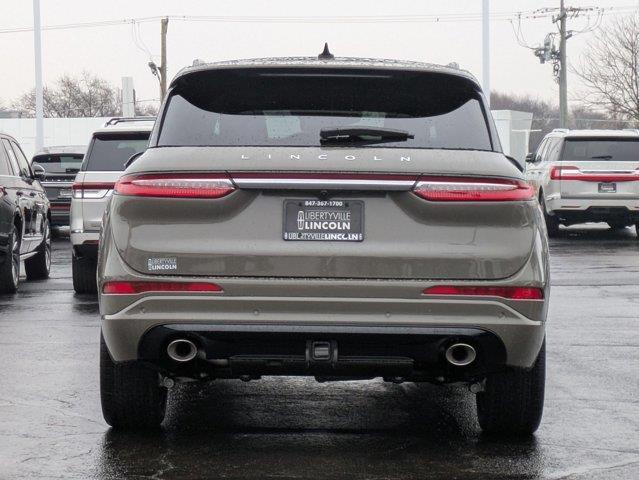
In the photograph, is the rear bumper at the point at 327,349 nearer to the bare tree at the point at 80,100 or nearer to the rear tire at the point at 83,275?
the rear tire at the point at 83,275

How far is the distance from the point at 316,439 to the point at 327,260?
3.85 feet

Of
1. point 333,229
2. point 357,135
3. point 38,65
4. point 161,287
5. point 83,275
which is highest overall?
point 38,65

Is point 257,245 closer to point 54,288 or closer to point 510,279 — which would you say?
point 510,279

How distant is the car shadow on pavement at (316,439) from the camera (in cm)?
566

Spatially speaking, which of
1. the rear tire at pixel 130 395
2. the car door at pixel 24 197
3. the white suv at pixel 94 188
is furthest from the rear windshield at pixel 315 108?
the car door at pixel 24 197

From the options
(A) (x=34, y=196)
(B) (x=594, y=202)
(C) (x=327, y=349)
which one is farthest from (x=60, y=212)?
(C) (x=327, y=349)

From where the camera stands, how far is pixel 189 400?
7.30 m

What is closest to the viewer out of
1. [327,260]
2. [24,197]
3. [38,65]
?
[327,260]

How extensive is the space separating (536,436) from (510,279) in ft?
3.88

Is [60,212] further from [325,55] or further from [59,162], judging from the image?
[325,55]

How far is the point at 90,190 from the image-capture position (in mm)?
13648

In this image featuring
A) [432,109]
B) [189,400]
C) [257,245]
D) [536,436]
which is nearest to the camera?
[257,245]

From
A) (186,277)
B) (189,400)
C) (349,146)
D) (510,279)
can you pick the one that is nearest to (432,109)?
(349,146)

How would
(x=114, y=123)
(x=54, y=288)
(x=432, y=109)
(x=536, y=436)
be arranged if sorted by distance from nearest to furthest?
(x=432, y=109) < (x=536, y=436) < (x=54, y=288) < (x=114, y=123)
